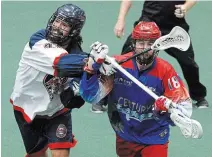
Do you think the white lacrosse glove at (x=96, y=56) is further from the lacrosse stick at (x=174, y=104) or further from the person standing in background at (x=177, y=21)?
the person standing in background at (x=177, y=21)

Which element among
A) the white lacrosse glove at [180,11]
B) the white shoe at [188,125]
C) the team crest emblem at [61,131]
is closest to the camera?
the white shoe at [188,125]

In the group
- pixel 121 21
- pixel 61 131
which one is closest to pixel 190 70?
pixel 121 21

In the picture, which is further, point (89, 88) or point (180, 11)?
point (180, 11)

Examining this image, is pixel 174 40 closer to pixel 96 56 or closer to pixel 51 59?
pixel 96 56

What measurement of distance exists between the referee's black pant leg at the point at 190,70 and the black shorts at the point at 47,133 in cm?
202

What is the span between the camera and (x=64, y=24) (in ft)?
16.8

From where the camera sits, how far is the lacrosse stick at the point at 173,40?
15.9ft

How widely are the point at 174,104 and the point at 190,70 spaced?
2573 mm

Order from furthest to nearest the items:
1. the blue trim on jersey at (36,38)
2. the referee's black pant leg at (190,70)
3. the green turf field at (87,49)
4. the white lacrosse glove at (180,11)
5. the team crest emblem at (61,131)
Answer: the referee's black pant leg at (190,70)
the white lacrosse glove at (180,11)
the green turf field at (87,49)
the team crest emblem at (61,131)
the blue trim on jersey at (36,38)

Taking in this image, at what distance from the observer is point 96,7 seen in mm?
9906

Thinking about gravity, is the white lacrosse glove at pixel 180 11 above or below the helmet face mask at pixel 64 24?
below

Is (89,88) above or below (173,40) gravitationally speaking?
below

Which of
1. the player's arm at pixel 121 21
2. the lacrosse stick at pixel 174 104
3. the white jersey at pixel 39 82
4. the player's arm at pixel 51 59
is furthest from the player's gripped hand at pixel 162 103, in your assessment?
the player's arm at pixel 121 21

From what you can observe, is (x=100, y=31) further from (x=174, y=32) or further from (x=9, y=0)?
(x=174, y=32)
